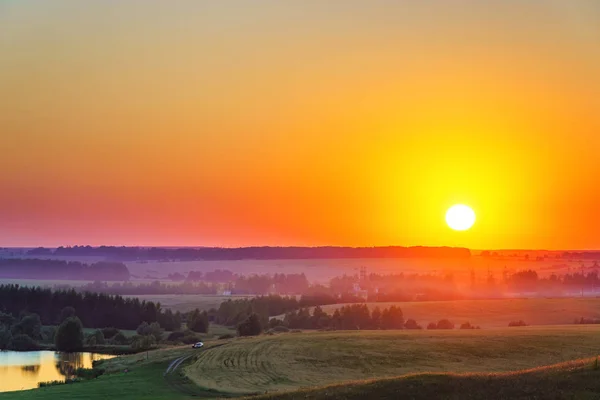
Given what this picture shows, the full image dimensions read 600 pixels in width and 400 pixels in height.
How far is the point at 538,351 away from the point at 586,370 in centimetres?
4127

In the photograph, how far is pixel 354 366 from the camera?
233 ft

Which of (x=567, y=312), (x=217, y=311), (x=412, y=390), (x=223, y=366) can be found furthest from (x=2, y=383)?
(x=567, y=312)

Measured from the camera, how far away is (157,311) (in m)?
158

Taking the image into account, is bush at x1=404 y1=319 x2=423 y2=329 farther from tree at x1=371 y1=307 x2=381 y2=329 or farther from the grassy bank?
the grassy bank

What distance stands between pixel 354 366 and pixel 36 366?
158ft

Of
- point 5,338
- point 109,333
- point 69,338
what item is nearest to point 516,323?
point 109,333

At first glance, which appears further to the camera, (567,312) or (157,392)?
(567,312)

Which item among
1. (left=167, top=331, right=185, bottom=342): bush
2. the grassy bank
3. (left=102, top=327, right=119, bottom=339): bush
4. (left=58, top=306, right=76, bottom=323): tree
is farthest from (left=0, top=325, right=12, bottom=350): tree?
the grassy bank

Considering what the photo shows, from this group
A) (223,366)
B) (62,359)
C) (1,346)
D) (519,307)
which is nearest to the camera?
(223,366)

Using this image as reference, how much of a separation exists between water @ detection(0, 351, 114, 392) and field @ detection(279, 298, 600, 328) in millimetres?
76651

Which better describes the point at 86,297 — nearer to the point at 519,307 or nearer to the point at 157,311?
the point at 157,311

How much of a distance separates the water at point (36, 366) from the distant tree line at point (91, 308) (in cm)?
4155

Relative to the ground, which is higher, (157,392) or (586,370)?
(586,370)

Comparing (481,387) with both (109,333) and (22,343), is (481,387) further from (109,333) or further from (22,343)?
(109,333)
